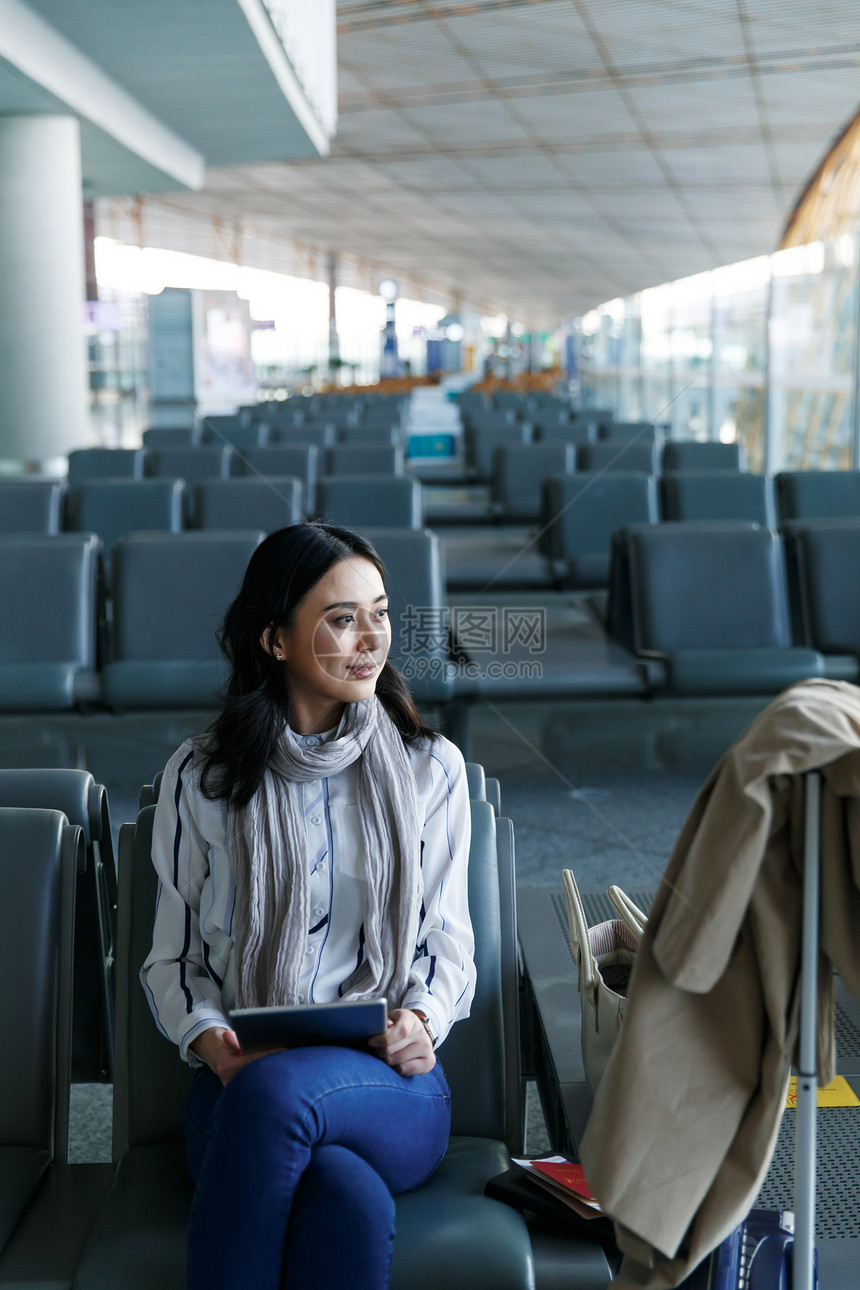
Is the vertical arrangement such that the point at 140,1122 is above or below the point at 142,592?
below

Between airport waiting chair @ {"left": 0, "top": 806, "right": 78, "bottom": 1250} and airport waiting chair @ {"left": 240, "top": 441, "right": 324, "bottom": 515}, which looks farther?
airport waiting chair @ {"left": 240, "top": 441, "right": 324, "bottom": 515}

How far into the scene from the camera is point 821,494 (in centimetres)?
543

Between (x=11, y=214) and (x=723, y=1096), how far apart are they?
9.23m

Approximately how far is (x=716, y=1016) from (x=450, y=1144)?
2.04 ft

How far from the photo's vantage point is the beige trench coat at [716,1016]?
1064 mm

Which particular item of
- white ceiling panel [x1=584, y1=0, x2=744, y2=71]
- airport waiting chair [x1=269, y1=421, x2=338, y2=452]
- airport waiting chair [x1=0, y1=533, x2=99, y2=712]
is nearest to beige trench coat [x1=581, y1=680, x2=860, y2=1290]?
airport waiting chair [x1=0, y1=533, x2=99, y2=712]

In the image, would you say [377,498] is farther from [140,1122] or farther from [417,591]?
[140,1122]

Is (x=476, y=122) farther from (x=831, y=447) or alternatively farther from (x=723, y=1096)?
(x=723, y=1096)

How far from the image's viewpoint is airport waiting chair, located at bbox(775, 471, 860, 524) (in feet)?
17.7

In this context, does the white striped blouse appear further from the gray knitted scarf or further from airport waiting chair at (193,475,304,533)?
airport waiting chair at (193,475,304,533)

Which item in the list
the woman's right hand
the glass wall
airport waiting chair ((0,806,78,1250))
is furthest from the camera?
the glass wall

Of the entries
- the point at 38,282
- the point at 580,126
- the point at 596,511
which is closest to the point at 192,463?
the point at 596,511

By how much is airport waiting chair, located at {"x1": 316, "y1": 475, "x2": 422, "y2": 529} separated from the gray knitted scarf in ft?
12.2

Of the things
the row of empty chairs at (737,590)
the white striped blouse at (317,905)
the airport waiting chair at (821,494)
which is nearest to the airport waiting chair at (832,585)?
the row of empty chairs at (737,590)
